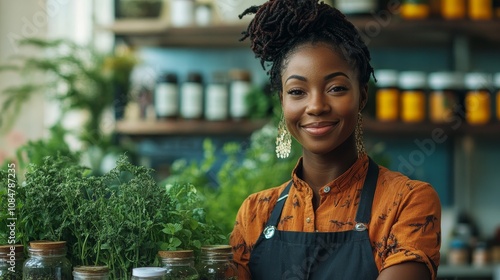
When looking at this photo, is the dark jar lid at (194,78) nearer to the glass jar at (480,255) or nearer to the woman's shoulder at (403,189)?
the glass jar at (480,255)

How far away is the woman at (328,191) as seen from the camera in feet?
4.63

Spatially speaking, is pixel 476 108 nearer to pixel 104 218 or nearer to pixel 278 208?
pixel 278 208

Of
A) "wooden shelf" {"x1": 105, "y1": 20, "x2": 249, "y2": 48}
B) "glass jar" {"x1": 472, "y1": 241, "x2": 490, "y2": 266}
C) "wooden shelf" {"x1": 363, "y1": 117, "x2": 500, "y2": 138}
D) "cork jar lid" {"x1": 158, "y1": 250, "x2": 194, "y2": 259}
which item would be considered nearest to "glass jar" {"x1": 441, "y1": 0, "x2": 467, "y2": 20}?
A: "wooden shelf" {"x1": 363, "y1": 117, "x2": 500, "y2": 138}

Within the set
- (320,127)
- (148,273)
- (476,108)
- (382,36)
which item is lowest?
(148,273)

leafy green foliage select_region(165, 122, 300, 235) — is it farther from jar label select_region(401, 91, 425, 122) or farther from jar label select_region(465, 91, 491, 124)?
jar label select_region(465, 91, 491, 124)

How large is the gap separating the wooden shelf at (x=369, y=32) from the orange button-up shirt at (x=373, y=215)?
238 centimetres

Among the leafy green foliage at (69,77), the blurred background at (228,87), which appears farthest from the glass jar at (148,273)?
the blurred background at (228,87)

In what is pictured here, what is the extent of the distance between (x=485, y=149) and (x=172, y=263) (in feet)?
10.3

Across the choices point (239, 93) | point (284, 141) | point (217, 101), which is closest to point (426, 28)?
point (239, 93)

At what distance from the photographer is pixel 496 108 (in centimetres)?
407

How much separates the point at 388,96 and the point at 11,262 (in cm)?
279

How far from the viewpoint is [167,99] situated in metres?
4.03

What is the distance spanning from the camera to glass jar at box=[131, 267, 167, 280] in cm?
124

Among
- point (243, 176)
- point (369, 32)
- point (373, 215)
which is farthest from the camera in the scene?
point (369, 32)
